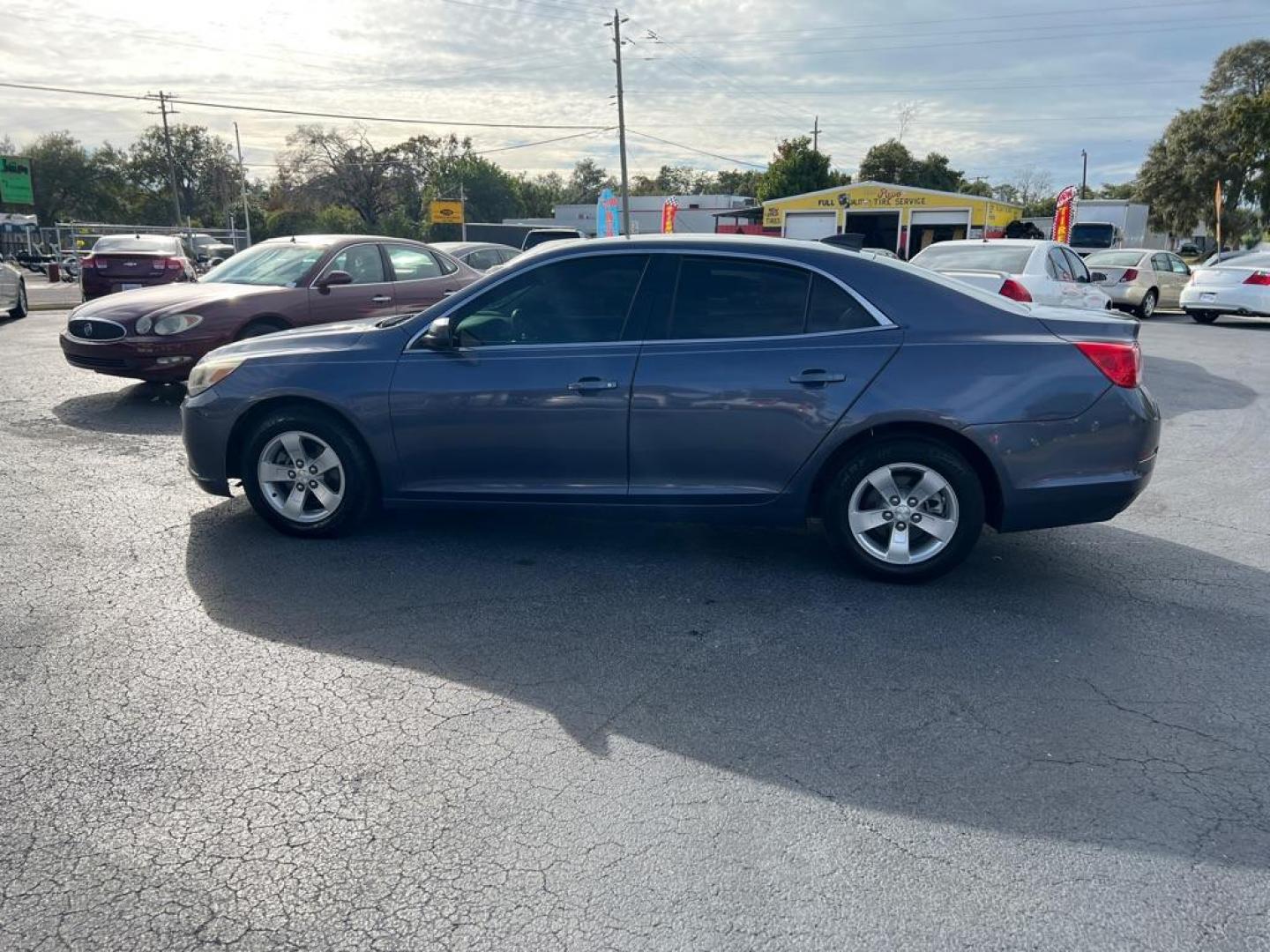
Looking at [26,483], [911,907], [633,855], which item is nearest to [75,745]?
[633,855]

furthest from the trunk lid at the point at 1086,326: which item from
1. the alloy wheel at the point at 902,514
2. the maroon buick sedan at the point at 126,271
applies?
the maroon buick sedan at the point at 126,271

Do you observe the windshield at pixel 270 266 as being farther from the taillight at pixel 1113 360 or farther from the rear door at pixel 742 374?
the taillight at pixel 1113 360

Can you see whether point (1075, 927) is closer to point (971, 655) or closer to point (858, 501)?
point (971, 655)

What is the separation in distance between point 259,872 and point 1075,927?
2176 millimetres

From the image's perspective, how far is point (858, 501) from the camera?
484 cm

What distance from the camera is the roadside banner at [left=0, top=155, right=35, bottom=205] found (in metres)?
67.4

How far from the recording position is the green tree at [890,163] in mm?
66250

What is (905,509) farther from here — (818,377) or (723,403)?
(723,403)

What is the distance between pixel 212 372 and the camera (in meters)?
5.51

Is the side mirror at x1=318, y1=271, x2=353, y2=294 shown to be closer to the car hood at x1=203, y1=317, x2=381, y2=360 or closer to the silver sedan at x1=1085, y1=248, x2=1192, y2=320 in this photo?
the car hood at x1=203, y1=317, x2=381, y2=360

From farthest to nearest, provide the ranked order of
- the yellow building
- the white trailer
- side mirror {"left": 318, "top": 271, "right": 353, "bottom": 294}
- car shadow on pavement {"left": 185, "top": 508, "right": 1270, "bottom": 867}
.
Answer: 1. the yellow building
2. the white trailer
3. side mirror {"left": 318, "top": 271, "right": 353, "bottom": 294}
4. car shadow on pavement {"left": 185, "top": 508, "right": 1270, "bottom": 867}

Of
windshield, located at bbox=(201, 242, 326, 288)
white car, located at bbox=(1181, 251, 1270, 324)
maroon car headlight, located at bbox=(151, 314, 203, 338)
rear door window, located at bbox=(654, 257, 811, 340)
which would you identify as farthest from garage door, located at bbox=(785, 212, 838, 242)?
rear door window, located at bbox=(654, 257, 811, 340)

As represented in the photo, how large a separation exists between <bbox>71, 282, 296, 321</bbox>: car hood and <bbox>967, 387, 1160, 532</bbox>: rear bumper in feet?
23.6

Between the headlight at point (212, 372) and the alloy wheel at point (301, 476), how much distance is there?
49cm
